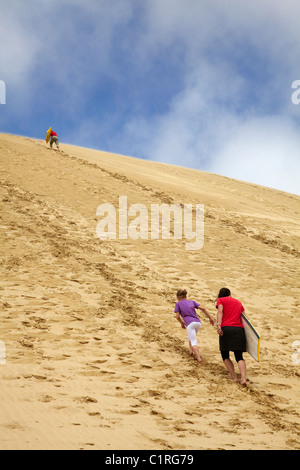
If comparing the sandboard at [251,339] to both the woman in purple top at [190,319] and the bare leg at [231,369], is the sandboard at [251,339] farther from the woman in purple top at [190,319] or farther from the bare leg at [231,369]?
the woman in purple top at [190,319]

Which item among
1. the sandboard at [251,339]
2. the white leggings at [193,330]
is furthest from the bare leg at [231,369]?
the white leggings at [193,330]

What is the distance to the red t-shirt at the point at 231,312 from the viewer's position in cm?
534

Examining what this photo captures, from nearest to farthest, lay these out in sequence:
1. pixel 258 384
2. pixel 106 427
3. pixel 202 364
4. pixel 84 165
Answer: pixel 106 427, pixel 258 384, pixel 202 364, pixel 84 165

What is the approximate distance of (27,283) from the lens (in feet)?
25.3

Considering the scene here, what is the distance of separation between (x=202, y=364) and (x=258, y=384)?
2.58 feet

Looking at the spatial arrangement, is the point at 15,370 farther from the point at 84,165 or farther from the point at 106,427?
the point at 84,165

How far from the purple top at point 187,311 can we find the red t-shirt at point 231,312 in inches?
18.9

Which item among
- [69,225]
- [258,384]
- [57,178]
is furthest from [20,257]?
[57,178]

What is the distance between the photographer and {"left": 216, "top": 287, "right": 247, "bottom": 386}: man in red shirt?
5.22 meters

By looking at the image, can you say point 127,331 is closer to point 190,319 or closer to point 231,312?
point 190,319

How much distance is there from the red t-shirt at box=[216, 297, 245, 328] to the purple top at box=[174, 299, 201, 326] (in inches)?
18.9

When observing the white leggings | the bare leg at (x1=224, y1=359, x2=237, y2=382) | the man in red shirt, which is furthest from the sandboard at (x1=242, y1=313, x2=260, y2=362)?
the white leggings

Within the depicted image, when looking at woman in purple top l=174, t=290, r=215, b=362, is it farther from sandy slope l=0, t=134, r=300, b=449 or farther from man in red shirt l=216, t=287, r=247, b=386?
man in red shirt l=216, t=287, r=247, b=386

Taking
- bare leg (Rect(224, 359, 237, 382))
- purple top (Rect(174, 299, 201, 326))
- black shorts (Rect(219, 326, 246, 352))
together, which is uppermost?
purple top (Rect(174, 299, 201, 326))
